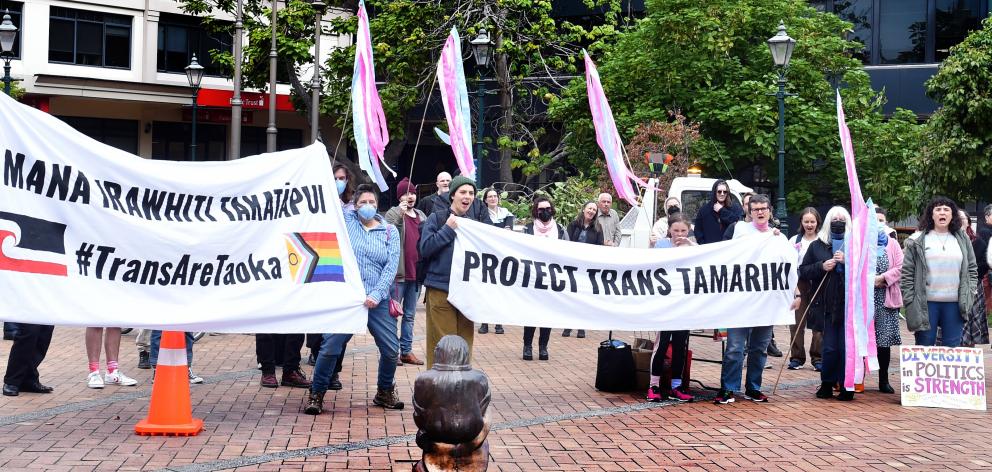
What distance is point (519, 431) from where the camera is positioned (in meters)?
8.76

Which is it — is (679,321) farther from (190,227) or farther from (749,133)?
(749,133)

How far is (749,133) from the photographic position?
2681cm

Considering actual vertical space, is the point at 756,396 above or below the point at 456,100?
below

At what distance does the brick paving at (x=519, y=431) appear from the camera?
7609mm

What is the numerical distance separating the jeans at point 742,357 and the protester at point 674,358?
360mm

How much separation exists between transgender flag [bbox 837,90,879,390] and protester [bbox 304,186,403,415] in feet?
12.9

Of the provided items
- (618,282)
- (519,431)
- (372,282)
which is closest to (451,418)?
(519,431)

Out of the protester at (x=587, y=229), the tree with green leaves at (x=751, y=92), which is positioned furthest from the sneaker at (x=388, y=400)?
the tree with green leaves at (x=751, y=92)

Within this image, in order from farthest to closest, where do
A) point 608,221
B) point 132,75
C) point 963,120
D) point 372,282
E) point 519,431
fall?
point 132,75
point 963,120
point 608,221
point 372,282
point 519,431

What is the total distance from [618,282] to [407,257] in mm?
2867

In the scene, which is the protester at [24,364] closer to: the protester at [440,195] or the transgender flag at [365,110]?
the transgender flag at [365,110]

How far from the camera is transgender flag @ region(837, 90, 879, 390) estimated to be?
1036cm

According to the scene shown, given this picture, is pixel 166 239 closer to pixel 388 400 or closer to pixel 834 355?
pixel 388 400

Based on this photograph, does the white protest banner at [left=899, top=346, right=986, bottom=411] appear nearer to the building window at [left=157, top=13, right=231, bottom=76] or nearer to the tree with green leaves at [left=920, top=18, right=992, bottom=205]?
the tree with green leaves at [left=920, top=18, right=992, bottom=205]
